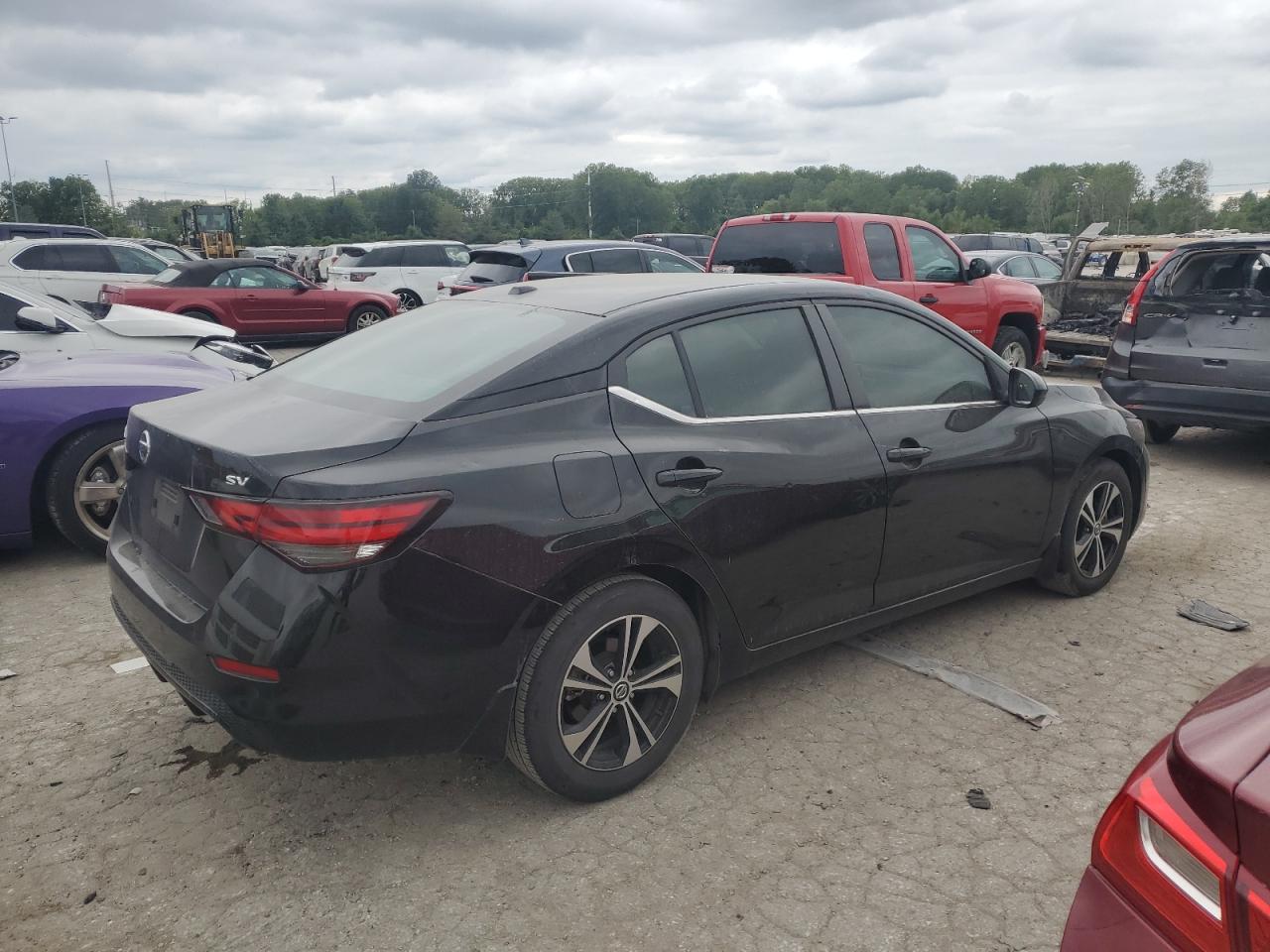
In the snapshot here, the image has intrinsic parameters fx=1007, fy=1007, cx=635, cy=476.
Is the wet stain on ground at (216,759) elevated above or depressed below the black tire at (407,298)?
below

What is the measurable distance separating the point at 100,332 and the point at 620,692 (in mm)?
5478

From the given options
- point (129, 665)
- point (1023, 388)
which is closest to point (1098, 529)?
point (1023, 388)

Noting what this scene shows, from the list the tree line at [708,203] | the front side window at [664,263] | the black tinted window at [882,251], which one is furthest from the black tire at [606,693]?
the tree line at [708,203]

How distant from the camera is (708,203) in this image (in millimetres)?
111438

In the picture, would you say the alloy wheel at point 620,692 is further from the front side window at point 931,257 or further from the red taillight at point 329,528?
the front side window at point 931,257

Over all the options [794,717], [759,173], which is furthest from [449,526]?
[759,173]

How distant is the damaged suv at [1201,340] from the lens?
7156mm

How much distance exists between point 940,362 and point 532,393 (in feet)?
6.46

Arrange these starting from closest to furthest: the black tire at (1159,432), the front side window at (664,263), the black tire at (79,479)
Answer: the black tire at (79,479), the black tire at (1159,432), the front side window at (664,263)

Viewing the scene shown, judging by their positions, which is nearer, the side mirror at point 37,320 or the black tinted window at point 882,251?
the side mirror at point 37,320

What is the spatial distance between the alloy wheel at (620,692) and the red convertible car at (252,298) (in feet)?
42.6

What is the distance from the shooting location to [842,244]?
891 centimetres

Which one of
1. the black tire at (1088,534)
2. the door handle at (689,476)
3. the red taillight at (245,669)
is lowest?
the black tire at (1088,534)

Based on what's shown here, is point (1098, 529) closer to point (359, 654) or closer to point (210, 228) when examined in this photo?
point (359, 654)
